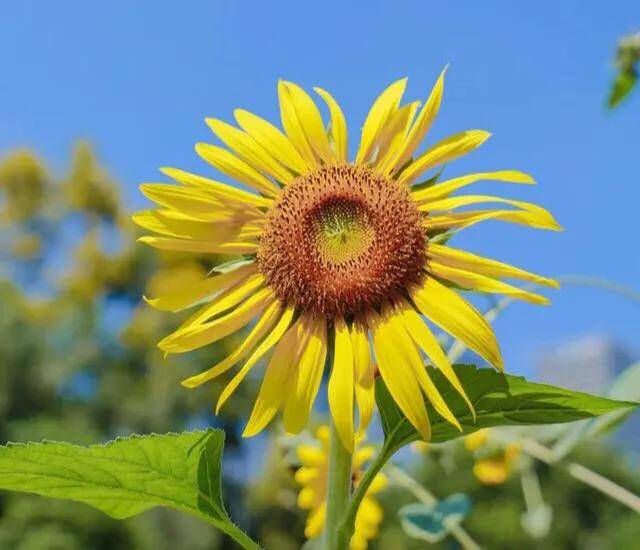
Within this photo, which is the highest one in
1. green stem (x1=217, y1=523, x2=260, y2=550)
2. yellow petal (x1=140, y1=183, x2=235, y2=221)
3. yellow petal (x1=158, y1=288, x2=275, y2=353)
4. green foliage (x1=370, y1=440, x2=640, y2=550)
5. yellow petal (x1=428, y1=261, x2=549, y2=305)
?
yellow petal (x1=140, y1=183, x2=235, y2=221)

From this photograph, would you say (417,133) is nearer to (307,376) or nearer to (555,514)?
(307,376)

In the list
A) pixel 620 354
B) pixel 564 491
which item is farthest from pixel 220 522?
pixel 620 354

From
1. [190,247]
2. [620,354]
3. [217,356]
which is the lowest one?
[620,354]

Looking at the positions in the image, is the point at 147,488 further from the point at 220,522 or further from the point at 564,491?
the point at 564,491

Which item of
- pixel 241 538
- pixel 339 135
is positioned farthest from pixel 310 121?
pixel 241 538

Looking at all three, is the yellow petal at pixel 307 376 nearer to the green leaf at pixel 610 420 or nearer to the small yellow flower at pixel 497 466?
the green leaf at pixel 610 420

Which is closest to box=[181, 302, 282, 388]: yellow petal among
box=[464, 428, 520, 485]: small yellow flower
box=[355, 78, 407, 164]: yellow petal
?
box=[355, 78, 407, 164]: yellow petal

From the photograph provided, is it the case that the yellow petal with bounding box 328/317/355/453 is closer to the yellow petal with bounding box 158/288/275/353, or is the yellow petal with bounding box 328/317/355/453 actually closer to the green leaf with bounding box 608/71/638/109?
the yellow petal with bounding box 158/288/275/353
